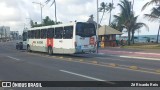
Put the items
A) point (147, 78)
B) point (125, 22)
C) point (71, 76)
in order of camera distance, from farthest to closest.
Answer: point (125, 22) < point (71, 76) < point (147, 78)

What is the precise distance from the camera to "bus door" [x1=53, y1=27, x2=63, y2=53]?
31.1 meters

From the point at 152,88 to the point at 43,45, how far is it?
2529cm

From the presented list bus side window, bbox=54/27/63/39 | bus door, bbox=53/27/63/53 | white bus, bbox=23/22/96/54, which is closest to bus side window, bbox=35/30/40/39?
white bus, bbox=23/22/96/54

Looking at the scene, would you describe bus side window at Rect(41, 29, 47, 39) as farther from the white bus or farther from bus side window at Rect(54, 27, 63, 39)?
bus side window at Rect(54, 27, 63, 39)

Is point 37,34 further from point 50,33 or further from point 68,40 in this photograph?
point 68,40

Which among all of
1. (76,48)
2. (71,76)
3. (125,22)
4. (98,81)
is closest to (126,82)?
(98,81)

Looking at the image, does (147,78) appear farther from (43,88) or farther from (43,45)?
(43,45)

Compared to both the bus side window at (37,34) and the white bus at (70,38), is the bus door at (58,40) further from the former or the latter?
the bus side window at (37,34)

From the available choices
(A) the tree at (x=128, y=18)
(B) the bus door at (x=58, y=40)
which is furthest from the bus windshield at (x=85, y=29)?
(A) the tree at (x=128, y=18)

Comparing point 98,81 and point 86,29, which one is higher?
point 86,29

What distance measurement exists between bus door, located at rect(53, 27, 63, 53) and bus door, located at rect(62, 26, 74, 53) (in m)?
0.70

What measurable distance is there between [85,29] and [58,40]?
11.2 ft

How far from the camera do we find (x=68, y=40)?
29.5 m

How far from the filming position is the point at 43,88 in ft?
39.7
